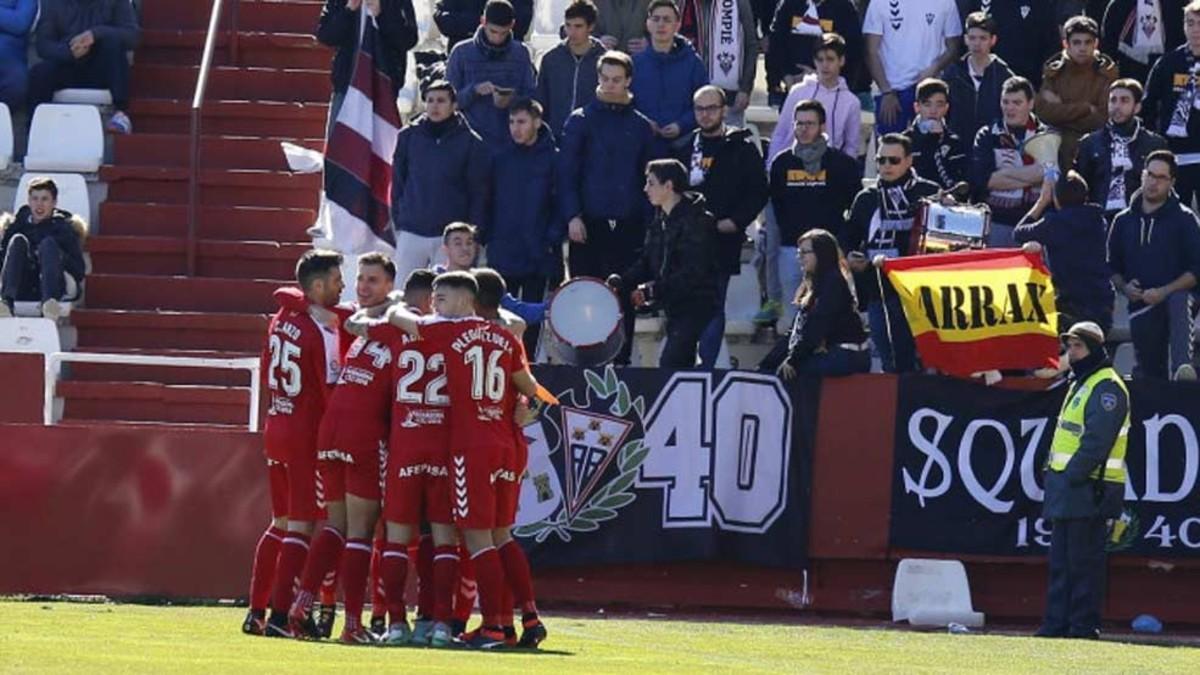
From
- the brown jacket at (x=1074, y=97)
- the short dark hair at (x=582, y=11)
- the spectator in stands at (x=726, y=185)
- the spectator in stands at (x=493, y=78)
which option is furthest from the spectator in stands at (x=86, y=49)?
the brown jacket at (x=1074, y=97)

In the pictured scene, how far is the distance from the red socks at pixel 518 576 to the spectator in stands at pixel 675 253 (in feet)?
13.6

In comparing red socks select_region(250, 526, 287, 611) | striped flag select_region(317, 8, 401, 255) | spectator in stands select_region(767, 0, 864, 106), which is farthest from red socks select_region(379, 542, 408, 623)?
spectator in stands select_region(767, 0, 864, 106)

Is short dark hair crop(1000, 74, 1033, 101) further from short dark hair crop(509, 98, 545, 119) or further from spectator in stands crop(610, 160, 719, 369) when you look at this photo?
short dark hair crop(509, 98, 545, 119)

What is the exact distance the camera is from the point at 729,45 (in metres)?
21.9

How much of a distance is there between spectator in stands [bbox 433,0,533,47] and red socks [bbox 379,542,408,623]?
315 inches

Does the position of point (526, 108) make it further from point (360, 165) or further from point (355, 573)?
point (355, 573)

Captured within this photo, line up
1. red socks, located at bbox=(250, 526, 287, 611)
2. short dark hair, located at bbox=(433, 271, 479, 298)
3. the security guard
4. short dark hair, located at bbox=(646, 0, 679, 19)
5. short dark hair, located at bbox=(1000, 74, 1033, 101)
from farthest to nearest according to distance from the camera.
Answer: short dark hair, located at bbox=(646, 0, 679, 19) < short dark hair, located at bbox=(1000, 74, 1033, 101) < the security guard < red socks, located at bbox=(250, 526, 287, 611) < short dark hair, located at bbox=(433, 271, 479, 298)

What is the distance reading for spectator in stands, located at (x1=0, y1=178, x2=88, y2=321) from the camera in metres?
21.0

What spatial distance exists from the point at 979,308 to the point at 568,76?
405cm

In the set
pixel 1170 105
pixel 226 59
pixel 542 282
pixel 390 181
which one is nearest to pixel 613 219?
pixel 542 282

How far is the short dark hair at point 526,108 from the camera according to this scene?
65.2ft

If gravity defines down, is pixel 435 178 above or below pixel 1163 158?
below

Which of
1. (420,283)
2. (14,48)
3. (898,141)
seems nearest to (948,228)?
(898,141)

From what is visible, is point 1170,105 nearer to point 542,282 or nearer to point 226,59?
point 542,282
